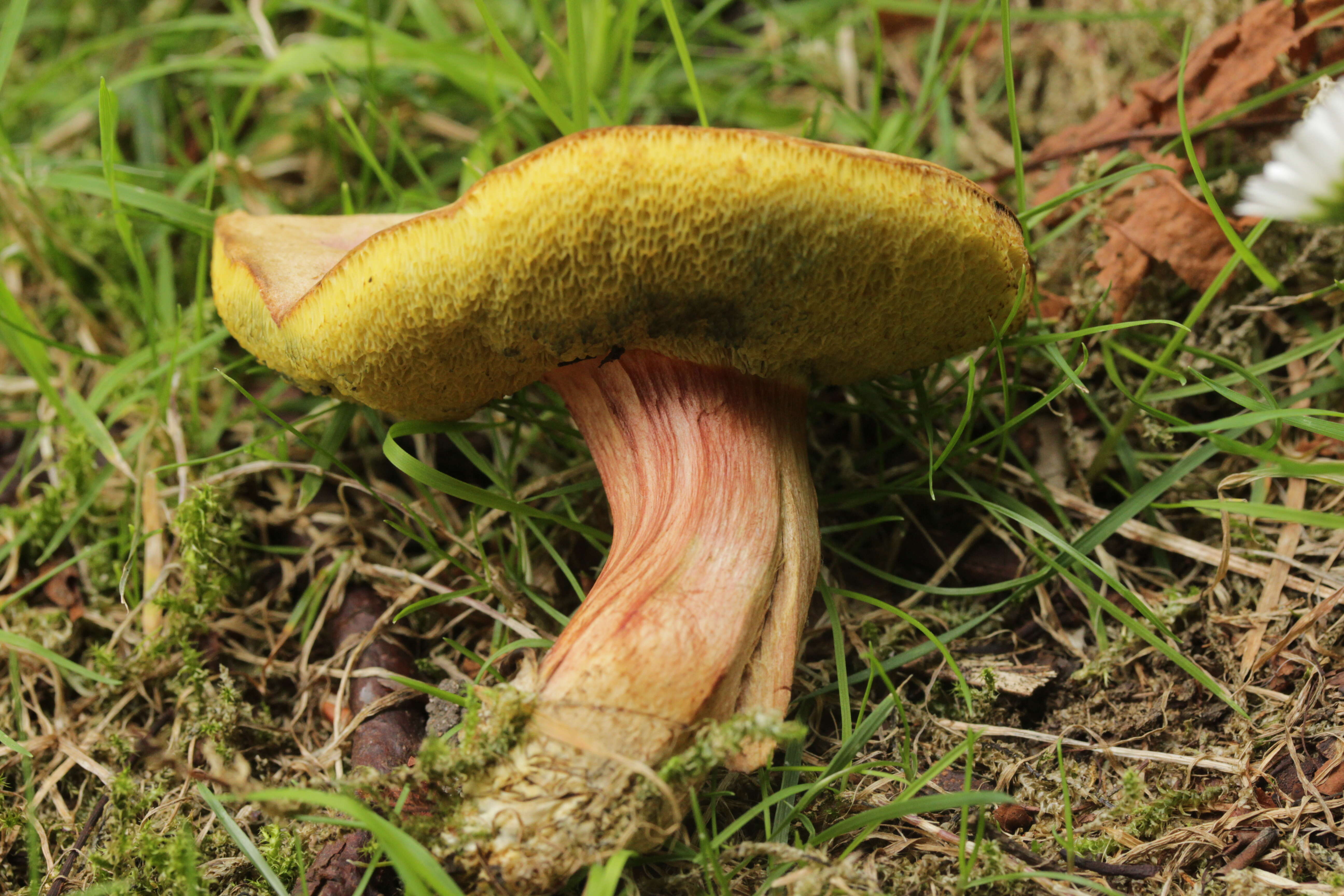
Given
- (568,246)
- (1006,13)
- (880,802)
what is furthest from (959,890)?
(1006,13)

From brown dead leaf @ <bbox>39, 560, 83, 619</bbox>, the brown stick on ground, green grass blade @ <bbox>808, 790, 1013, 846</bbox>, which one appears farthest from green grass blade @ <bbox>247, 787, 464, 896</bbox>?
brown dead leaf @ <bbox>39, 560, 83, 619</bbox>

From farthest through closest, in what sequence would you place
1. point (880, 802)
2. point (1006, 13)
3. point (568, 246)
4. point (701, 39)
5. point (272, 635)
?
point (701, 39)
point (272, 635)
point (1006, 13)
point (880, 802)
point (568, 246)

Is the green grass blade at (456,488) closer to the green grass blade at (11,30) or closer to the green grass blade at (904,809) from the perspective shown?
the green grass blade at (904,809)

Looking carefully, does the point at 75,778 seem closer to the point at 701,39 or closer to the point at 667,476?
the point at 667,476

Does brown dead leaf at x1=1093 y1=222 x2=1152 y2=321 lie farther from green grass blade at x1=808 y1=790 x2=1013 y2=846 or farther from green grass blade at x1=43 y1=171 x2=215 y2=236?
green grass blade at x1=43 y1=171 x2=215 y2=236

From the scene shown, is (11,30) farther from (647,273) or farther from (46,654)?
(647,273)

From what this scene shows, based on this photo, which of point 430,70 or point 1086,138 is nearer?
point 1086,138

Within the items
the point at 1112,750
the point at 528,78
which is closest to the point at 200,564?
the point at 528,78
